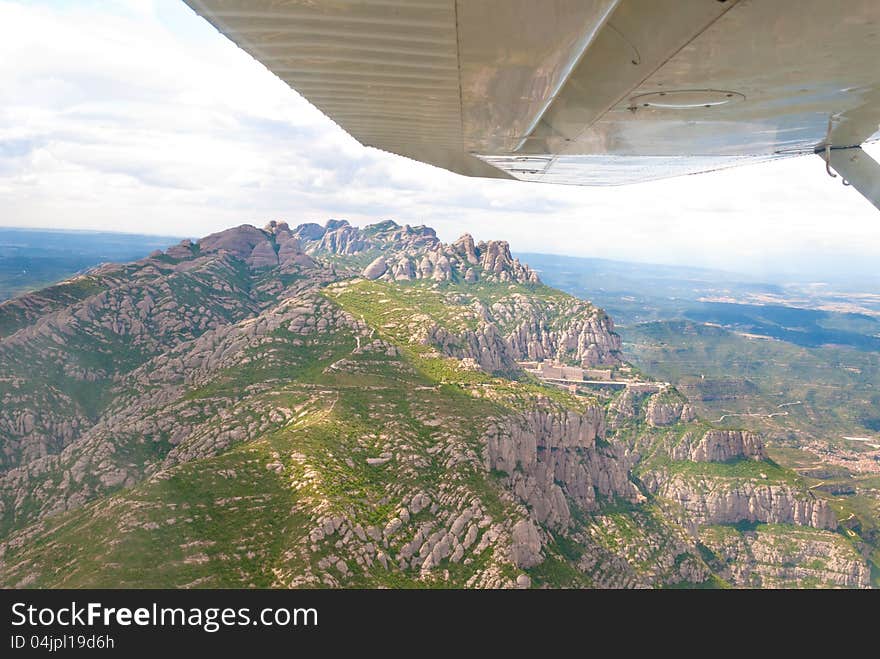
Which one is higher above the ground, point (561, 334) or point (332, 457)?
point (332, 457)

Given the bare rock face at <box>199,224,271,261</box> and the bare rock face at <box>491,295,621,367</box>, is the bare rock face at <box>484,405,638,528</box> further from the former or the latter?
the bare rock face at <box>199,224,271,261</box>

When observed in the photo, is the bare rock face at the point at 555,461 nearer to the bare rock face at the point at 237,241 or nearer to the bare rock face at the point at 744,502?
the bare rock face at the point at 744,502

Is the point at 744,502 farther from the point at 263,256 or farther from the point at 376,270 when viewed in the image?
the point at 376,270

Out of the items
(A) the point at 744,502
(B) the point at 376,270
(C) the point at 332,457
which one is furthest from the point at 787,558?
(B) the point at 376,270

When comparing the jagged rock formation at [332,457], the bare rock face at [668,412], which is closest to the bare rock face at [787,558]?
the jagged rock formation at [332,457]

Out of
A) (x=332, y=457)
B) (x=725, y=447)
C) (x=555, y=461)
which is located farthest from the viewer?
(x=725, y=447)
